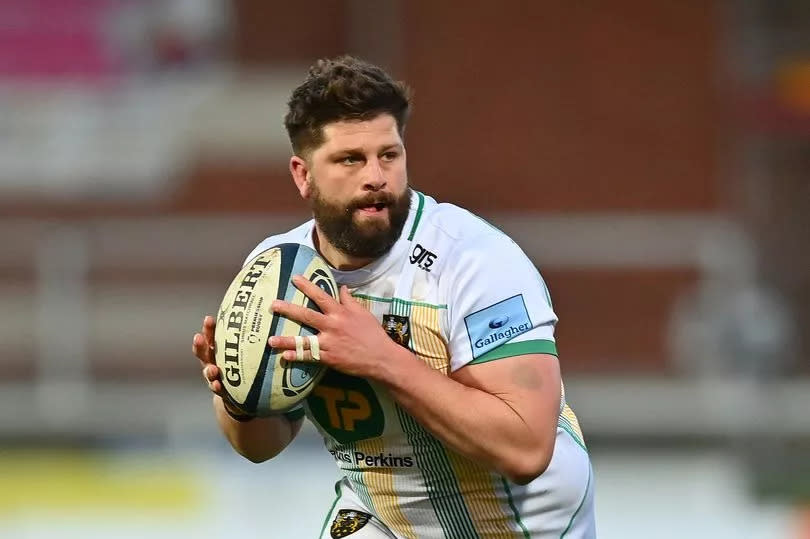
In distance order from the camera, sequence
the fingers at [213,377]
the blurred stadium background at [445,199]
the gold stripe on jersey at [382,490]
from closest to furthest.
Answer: the fingers at [213,377] → the gold stripe on jersey at [382,490] → the blurred stadium background at [445,199]

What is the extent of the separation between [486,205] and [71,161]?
5.03 metres

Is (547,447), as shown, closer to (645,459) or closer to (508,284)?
(508,284)

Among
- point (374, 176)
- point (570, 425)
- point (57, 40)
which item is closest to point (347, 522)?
point (570, 425)

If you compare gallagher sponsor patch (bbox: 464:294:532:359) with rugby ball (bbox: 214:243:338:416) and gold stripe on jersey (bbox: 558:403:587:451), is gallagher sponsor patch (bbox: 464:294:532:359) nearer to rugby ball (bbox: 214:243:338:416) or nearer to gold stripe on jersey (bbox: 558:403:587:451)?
rugby ball (bbox: 214:243:338:416)

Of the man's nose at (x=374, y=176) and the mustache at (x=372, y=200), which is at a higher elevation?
the man's nose at (x=374, y=176)

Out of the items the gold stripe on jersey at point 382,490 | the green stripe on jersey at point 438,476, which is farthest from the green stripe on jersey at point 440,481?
the gold stripe on jersey at point 382,490

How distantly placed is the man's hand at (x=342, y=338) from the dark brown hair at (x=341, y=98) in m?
0.51

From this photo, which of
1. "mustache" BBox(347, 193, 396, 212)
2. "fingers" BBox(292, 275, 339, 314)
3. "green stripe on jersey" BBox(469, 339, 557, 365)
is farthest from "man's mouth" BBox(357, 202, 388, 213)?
"green stripe on jersey" BBox(469, 339, 557, 365)

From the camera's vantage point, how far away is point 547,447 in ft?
12.2

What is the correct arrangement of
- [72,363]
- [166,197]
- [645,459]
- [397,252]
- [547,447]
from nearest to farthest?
[547,447], [397,252], [645,459], [72,363], [166,197]

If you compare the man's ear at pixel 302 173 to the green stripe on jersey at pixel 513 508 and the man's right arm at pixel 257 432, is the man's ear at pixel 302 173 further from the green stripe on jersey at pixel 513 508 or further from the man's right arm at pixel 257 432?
the green stripe on jersey at pixel 513 508

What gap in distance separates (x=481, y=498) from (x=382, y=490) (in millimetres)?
326

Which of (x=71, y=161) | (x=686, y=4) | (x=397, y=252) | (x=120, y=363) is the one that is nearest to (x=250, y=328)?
Result: (x=397, y=252)

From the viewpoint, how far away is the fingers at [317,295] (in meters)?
3.70
